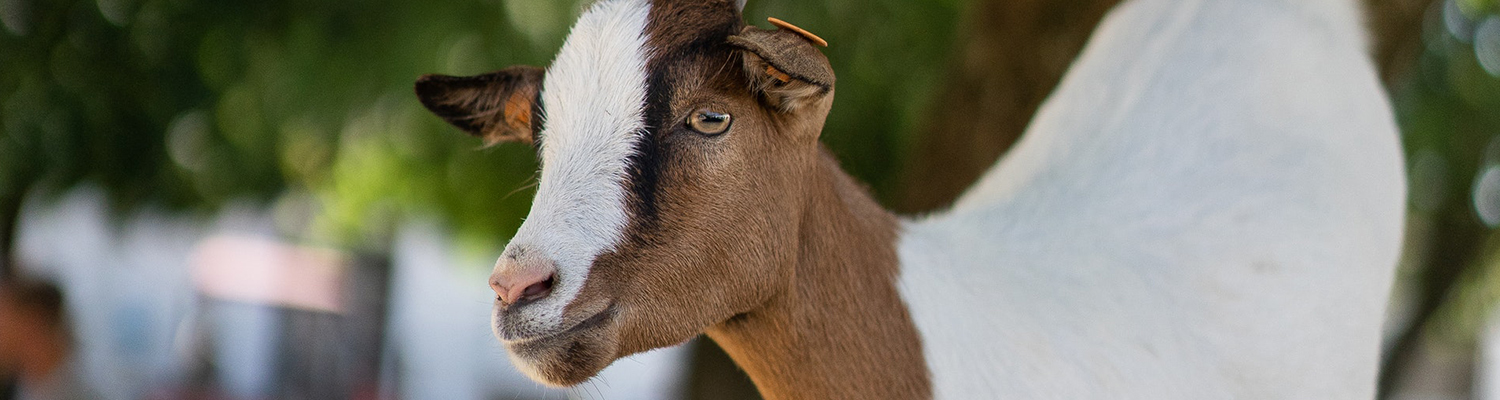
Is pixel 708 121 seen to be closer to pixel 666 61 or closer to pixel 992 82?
pixel 666 61

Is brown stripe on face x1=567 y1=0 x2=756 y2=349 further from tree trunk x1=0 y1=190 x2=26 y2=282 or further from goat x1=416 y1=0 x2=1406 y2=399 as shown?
tree trunk x1=0 y1=190 x2=26 y2=282

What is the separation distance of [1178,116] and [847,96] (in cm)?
259

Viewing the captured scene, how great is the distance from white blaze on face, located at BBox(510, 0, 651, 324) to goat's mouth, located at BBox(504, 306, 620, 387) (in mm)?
50

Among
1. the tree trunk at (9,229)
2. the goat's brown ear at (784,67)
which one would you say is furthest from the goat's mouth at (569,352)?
the tree trunk at (9,229)

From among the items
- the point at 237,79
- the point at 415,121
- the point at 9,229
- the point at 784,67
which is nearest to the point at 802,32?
the point at 784,67

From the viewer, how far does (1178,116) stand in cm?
323

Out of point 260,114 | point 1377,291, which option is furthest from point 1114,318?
point 260,114

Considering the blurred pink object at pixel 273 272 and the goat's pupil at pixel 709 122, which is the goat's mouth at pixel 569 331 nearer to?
the goat's pupil at pixel 709 122

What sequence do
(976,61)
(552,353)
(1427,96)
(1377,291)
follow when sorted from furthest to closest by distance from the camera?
(1427,96)
(976,61)
(1377,291)
(552,353)

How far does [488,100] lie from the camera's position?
102 inches

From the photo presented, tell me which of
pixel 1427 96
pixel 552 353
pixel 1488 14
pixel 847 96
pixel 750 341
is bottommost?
pixel 1427 96

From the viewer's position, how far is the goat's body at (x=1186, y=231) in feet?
8.55

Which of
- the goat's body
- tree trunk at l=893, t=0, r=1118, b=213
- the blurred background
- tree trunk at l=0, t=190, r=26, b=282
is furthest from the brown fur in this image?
tree trunk at l=0, t=190, r=26, b=282

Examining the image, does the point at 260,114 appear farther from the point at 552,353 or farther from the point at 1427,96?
the point at 1427,96
